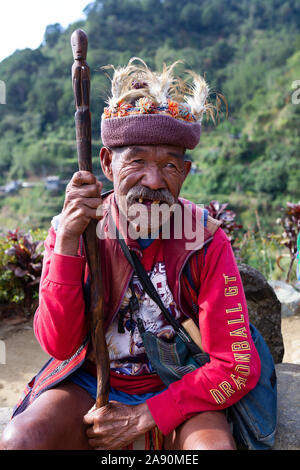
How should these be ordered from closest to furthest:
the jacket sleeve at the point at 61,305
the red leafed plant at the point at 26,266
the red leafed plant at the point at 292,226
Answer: the jacket sleeve at the point at 61,305 → the red leafed plant at the point at 26,266 → the red leafed plant at the point at 292,226

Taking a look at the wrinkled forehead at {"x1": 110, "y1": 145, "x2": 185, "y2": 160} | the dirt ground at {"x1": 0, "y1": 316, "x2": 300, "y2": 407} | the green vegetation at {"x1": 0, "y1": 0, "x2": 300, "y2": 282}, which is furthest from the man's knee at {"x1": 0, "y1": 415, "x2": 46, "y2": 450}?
the green vegetation at {"x1": 0, "y1": 0, "x2": 300, "y2": 282}

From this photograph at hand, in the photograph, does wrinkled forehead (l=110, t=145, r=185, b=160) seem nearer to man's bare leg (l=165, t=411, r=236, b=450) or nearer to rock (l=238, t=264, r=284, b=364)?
man's bare leg (l=165, t=411, r=236, b=450)

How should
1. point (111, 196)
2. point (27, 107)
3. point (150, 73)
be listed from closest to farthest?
point (150, 73), point (111, 196), point (27, 107)

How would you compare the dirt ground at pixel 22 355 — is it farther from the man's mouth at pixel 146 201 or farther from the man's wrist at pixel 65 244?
the man's mouth at pixel 146 201

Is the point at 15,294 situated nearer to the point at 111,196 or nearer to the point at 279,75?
the point at 111,196

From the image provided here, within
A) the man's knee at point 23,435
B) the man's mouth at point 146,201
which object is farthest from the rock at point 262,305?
the man's knee at point 23,435

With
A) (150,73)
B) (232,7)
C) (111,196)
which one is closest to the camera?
(150,73)

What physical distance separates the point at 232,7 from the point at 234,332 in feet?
199

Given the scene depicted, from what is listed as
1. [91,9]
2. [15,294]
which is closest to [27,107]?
[91,9]

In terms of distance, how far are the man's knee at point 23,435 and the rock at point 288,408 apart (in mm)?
989

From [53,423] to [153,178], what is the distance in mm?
1021

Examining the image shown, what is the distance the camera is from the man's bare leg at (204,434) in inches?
59.9

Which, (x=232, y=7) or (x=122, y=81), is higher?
(x=232, y=7)

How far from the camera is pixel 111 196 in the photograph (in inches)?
78.5
